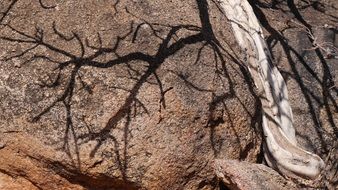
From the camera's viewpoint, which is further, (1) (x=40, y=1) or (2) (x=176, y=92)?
(1) (x=40, y=1)

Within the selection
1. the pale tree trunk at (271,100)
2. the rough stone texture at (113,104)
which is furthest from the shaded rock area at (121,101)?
the pale tree trunk at (271,100)

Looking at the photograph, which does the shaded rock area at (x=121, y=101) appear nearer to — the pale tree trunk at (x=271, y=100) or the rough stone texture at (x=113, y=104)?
the rough stone texture at (x=113, y=104)

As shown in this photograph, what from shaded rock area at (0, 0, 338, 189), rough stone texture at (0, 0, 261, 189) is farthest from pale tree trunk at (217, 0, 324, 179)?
rough stone texture at (0, 0, 261, 189)

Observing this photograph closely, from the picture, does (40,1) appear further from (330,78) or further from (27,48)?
(330,78)

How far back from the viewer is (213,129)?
389cm

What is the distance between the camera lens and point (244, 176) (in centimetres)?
384

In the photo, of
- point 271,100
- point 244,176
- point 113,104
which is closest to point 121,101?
point 113,104

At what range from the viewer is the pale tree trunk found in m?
4.11

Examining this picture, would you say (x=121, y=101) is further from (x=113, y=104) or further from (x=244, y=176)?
(x=244, y=176)

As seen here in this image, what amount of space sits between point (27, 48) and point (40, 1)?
36 centimetres

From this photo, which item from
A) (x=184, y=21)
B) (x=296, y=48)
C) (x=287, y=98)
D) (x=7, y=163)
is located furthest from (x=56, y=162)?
(x=296, y=48)

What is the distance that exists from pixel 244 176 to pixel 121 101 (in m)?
0.83

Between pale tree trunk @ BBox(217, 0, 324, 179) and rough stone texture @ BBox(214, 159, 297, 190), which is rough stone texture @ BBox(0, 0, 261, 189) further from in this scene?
pale tree trunk @ BBox(217, 0, 324, 179)

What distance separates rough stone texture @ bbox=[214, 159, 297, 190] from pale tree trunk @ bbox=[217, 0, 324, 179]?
0.52 ft
